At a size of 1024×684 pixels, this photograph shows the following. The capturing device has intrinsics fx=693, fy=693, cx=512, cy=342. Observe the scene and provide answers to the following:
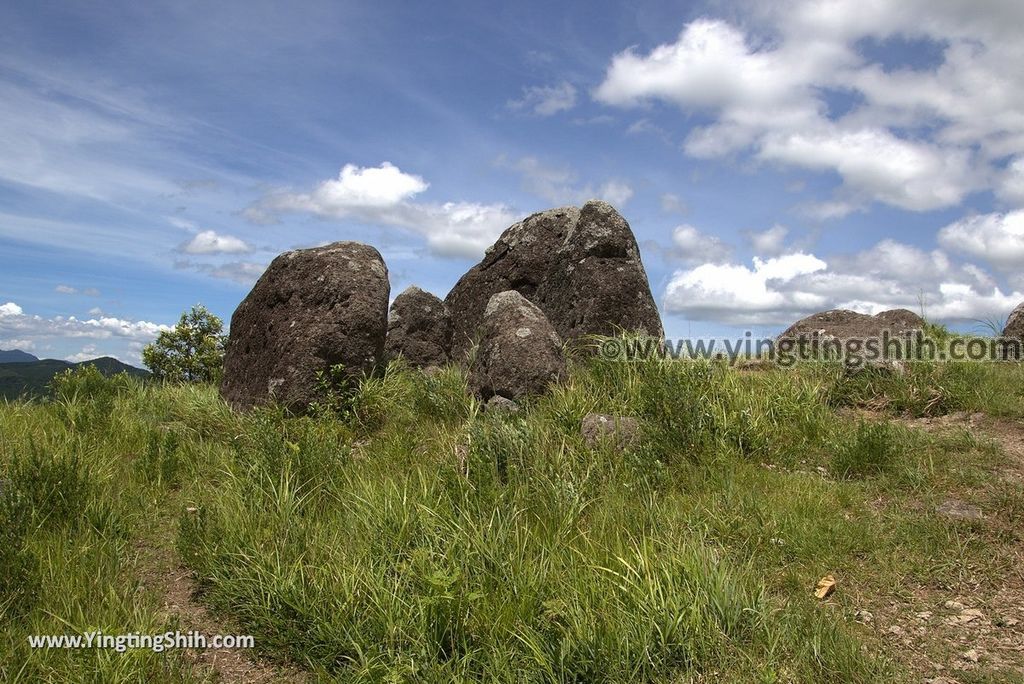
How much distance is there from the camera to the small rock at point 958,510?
537 cm

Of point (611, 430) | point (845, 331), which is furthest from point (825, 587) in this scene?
point (845, 331)

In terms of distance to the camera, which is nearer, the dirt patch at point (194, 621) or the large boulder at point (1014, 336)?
the dirt patch at point (194, 621)

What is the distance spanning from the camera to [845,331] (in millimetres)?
10414

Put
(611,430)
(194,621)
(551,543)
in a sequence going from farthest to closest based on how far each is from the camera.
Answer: (611,430), (551,543), (194,621)

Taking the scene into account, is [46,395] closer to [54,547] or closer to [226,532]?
[54,547]

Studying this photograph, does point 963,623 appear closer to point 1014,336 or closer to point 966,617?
point 966,617

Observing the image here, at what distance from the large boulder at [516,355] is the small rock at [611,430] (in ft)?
3.95

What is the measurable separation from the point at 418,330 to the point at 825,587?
8.01m

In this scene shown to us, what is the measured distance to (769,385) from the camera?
8562 mm

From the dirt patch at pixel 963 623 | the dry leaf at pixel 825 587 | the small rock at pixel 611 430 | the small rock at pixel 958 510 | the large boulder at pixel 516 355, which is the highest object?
the large boulder at pixel 516 355

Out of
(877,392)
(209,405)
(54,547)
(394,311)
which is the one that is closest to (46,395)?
(209,405)

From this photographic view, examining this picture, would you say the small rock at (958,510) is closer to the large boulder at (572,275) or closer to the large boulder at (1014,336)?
the large boulder at (572,275)

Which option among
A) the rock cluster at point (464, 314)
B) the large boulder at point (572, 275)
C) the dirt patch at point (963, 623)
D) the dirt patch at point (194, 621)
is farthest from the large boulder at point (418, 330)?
the dirt patch at point (963, 623)

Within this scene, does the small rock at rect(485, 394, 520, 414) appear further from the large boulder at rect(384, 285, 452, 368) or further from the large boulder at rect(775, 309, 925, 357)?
the large boulder at rect(775, 309, 925, 357)
